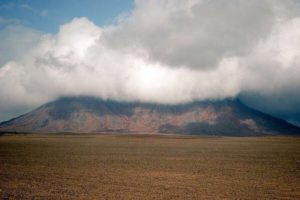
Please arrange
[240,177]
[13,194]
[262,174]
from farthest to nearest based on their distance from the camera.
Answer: [262,174], [240,177], [13,194]

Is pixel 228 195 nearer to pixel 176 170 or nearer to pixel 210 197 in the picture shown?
pixel 210 197

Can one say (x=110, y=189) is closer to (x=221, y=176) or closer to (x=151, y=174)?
(x=151, y=174)

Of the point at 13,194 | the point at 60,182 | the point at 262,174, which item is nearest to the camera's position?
the point at 13,194

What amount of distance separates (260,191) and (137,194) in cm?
921

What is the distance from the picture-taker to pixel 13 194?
20750mm

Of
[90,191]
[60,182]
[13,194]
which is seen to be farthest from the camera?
[60,182]

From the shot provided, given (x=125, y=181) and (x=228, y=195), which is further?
(x=125, y=181)

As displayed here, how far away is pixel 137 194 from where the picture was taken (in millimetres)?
21828

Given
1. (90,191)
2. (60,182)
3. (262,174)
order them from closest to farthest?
(90,191) < (60,182) < (262,174)

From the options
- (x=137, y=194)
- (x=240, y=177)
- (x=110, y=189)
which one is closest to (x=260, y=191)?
(x=240, y=177)

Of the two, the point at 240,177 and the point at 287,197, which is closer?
the point at 287,197

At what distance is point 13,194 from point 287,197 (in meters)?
18.2

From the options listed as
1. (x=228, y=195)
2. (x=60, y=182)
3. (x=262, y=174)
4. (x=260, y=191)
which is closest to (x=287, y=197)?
(x=260, y=191)

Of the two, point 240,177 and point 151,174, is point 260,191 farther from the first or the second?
point 151,174
